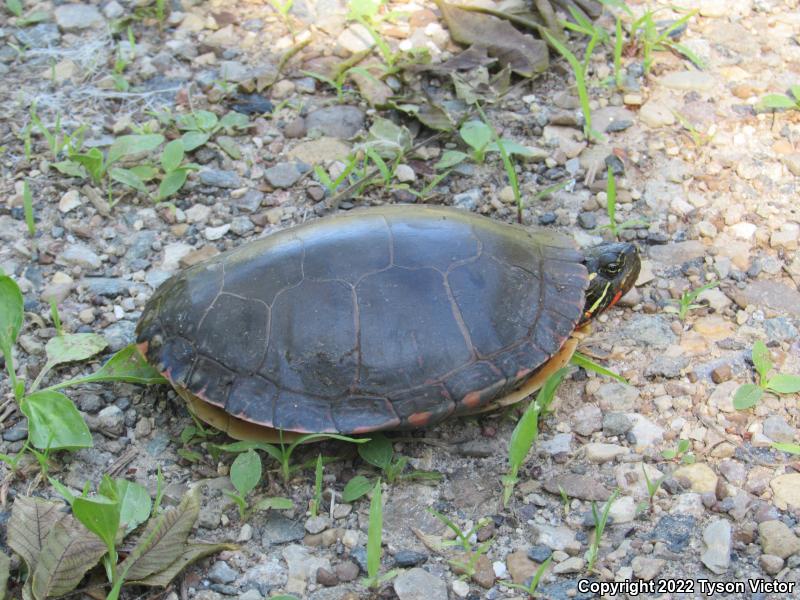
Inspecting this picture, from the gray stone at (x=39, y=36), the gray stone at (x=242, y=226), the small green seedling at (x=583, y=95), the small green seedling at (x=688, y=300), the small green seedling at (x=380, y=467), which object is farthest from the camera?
the gray stone at (x=39, y=36)

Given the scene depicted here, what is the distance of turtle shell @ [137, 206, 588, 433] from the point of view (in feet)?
9.36

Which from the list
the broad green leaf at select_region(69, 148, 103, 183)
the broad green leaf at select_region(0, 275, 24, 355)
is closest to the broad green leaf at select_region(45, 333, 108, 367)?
the broad green leaf at select_region(0, 275, 24, 355)

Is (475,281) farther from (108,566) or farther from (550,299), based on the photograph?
(108,566)

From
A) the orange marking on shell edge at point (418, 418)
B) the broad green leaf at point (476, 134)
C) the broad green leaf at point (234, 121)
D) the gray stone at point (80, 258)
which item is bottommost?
the gray stone at point (80, 258)

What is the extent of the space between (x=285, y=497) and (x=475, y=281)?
0.95 meters

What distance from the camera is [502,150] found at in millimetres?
3816

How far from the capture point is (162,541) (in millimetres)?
2561

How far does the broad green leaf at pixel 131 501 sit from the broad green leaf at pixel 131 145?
171 centimetres

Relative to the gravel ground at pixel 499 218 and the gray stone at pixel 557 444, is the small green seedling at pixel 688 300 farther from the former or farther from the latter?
the gray stone at pixel 557 444

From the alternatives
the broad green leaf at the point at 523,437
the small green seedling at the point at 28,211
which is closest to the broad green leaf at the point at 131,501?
the broad green leaf at the point at 523,437

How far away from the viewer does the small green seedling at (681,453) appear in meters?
2.89

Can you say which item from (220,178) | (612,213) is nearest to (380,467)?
(612,213)

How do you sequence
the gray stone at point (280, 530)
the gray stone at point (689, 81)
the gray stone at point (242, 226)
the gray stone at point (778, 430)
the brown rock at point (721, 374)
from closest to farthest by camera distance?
the gray stone at point (280, 530)
the gray stone at point (778, 430)
the brown rock at point (721, 374)
the gray stone at point (242, 226)
the gray stone at point (689, 81)

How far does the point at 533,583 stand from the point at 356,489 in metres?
0.65
